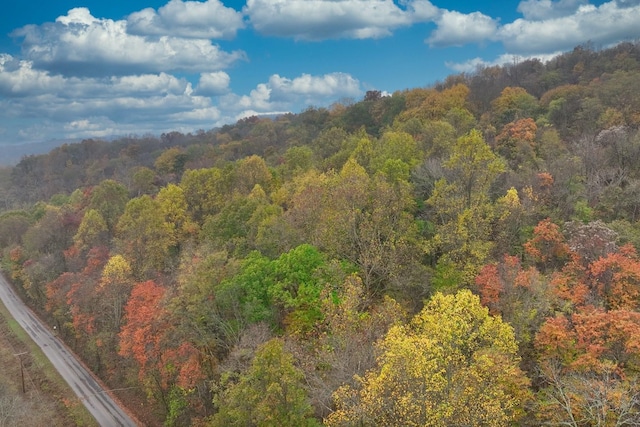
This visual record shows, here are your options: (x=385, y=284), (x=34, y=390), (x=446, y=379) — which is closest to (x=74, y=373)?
(x=34, y=390)

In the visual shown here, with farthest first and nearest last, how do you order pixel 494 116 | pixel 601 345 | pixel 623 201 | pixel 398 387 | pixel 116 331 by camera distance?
pixel 494 116 < pixel 116 331 < pixel 623 201 < pixel 601 345 < pixel 398 387

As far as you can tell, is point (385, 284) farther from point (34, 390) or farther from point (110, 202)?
point (110, 202)

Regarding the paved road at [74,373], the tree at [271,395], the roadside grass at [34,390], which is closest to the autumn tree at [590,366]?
the tree at [271,395]

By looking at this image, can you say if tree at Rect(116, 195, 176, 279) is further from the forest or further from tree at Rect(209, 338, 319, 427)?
tree at Rect(209, 338, 319, 427)

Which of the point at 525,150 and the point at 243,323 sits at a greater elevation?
the point at 525,150

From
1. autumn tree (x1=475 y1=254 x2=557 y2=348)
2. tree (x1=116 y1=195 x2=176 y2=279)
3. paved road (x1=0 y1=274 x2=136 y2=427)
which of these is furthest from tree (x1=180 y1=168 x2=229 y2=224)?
autumn tree (x1=475 y1=254 x2=557 y2=348)

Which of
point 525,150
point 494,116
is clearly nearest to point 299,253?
point 525,150

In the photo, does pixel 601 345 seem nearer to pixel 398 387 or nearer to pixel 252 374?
pixel 398 387
